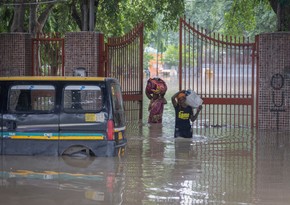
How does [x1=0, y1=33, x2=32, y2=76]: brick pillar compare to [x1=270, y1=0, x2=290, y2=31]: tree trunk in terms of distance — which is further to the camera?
[x1=0, y1=33, x2=32, y2=76]: brick pillar

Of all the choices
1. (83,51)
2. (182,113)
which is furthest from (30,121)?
(83,51)

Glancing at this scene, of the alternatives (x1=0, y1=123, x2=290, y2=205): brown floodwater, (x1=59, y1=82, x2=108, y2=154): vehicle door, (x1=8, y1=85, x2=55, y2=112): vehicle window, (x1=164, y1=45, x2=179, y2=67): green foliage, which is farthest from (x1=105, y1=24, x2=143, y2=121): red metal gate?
(x1=164, y1=45, x2=179, y2=67): green foliage

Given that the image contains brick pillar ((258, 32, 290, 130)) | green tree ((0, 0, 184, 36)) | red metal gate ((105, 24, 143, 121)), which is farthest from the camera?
green tree ((0, 0, 184, 36))

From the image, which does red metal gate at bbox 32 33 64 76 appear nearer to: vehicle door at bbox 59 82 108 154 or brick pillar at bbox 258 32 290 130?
brick pillar at bbox 258 32 290 130

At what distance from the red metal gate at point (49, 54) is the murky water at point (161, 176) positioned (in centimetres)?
526

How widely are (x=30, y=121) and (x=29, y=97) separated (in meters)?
0.54

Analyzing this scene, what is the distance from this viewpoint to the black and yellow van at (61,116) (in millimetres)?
11695

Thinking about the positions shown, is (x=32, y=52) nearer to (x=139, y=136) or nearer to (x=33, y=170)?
(x=139, y=136)

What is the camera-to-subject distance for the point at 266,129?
57.7ft

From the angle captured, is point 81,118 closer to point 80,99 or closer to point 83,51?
point 80,99

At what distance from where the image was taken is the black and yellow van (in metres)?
11.7

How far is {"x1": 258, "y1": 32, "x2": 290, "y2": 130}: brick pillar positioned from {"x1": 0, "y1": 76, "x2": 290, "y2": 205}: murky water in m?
2.63

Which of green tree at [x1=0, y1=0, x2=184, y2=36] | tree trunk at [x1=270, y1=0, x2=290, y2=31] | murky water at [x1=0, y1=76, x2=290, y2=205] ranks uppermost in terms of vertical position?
green tree at [x1=0, y1=0, x2=184, y2=36]

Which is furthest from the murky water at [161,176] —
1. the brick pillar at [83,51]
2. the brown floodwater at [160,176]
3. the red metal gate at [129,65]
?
the red metal gate at [129,65]
